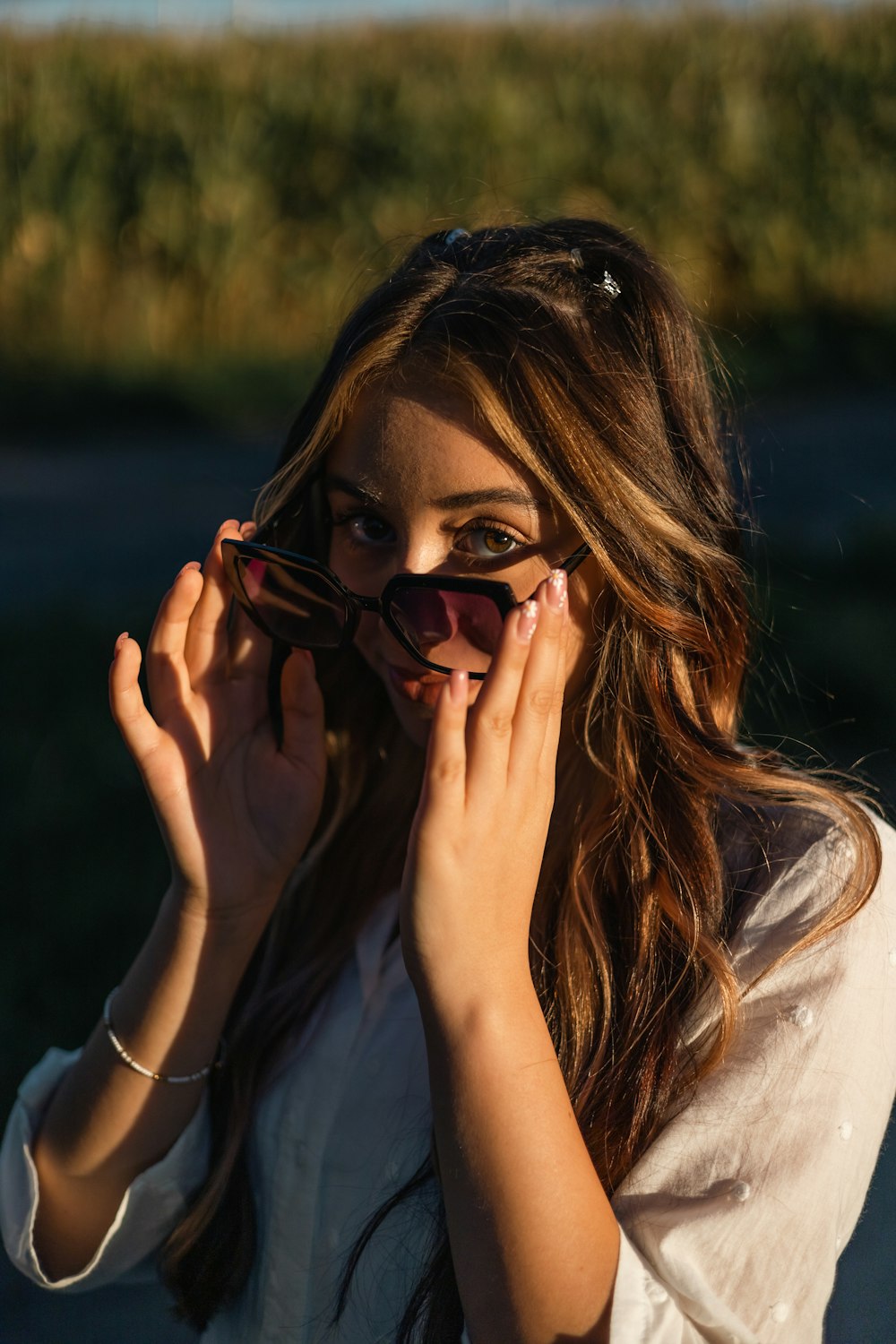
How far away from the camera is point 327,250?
31.8ft

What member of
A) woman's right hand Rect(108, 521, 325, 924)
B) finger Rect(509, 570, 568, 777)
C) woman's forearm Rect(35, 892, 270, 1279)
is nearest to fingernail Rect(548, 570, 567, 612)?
finger Rect(509, 570, 568, 777)

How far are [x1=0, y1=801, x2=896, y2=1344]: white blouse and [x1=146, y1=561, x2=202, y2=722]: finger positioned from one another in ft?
1.45

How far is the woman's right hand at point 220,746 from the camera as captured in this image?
1.90 meters

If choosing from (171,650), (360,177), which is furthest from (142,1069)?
(360,177)

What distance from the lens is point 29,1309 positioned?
2822 mm

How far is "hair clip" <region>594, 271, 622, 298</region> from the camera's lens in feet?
5.93

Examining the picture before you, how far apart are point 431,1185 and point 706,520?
92 cm

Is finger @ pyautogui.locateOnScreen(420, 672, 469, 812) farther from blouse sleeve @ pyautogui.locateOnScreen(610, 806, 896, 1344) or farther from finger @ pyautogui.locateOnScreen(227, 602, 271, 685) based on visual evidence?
finger @ pyautogui.locateOnScreen(227, 602, 271, 685)

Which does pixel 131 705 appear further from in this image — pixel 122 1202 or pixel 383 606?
pixel 122 1202

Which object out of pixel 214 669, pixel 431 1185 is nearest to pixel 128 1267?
pixel 431 1185

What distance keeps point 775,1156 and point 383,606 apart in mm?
773

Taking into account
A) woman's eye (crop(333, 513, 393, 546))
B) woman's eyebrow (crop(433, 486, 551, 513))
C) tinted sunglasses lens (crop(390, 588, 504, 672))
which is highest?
woman's eyebrow (crop(433, 486, 551, 513))

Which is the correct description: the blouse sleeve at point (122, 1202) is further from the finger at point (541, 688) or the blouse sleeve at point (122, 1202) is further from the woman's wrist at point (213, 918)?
the finger at point (541, 688)

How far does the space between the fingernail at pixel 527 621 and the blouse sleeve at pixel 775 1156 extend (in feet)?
1.47
